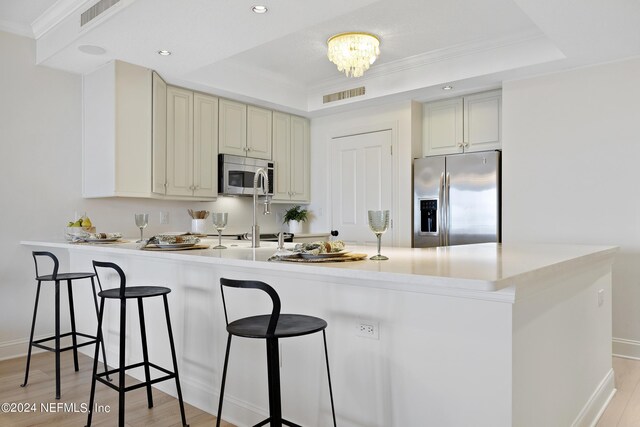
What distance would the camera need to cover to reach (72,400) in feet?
8.91

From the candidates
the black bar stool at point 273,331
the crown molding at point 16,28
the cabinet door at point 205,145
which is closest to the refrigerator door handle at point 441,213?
the cabinet door at point 205,145

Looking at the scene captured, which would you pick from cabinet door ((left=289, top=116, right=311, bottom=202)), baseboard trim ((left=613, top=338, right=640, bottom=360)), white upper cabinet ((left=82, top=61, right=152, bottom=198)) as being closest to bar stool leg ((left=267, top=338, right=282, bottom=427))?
white upper cabinet ((left=82, top=61, right=152, bottom=198))

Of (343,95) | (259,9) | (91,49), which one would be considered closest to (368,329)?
(259,9)

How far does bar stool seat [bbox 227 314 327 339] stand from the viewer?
5.37 ft

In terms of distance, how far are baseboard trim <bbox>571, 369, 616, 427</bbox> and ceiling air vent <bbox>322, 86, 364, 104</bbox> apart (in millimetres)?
3372

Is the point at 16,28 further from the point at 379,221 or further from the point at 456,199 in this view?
the point at 456,199

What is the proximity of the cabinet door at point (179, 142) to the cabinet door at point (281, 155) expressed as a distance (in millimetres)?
1106

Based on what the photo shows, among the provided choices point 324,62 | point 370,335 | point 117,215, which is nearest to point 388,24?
point 324,62

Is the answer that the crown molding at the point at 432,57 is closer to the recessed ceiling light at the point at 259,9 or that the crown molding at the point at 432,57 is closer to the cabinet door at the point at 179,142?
the cabinet door at the point at 179,142

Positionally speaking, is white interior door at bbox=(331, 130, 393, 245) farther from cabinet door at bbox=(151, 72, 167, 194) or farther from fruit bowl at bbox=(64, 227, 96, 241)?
fruit bowl at bbox=(64, 227, 96, 241)

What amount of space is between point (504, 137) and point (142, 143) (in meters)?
3.21

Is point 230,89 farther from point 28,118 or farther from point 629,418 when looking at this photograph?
point 629,418

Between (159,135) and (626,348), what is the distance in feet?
14.1

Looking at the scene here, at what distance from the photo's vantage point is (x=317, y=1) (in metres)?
2.58
